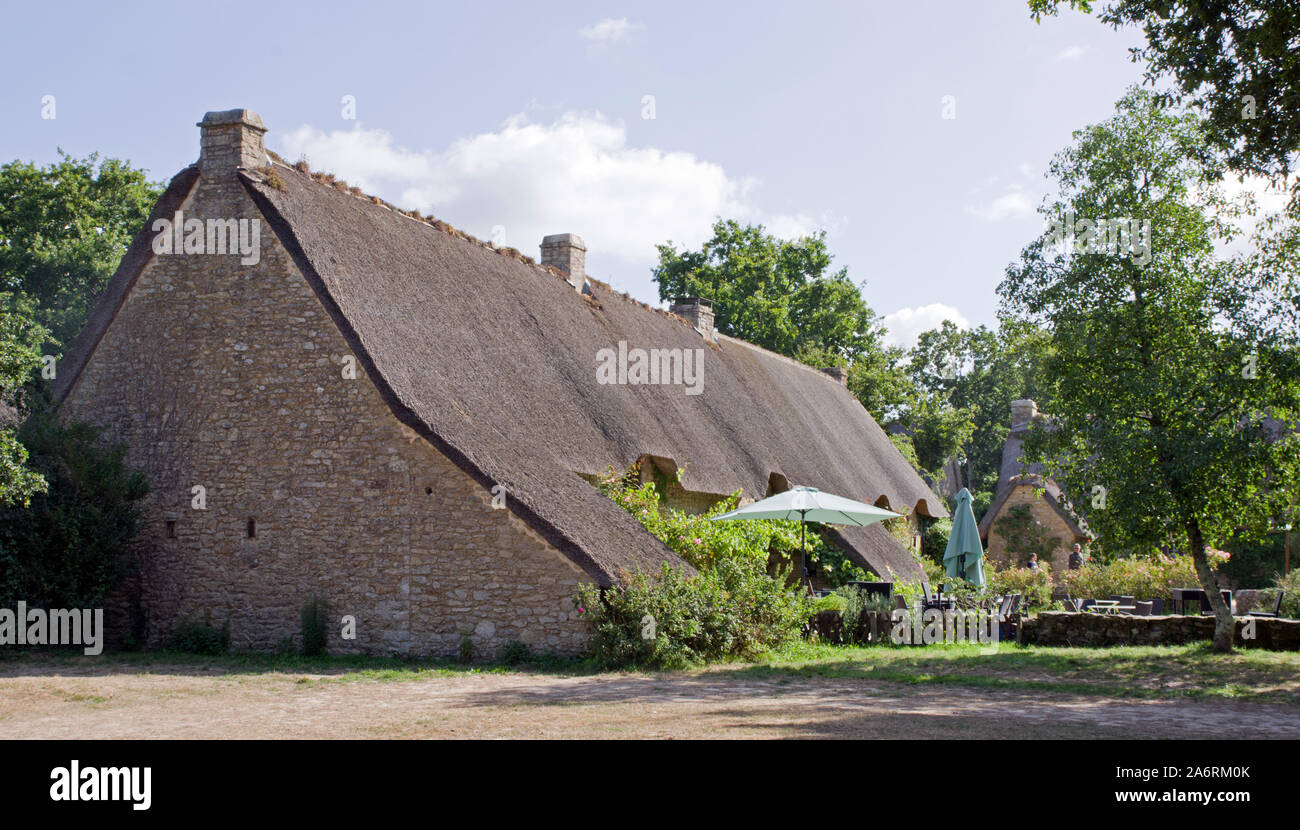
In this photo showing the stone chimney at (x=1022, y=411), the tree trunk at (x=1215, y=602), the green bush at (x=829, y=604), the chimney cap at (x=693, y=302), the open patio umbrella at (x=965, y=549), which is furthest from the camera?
the stone chimney at (x=1022, y=411)

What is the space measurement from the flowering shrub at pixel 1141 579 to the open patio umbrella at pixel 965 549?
5.19 meters

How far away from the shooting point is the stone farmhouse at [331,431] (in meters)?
13.5

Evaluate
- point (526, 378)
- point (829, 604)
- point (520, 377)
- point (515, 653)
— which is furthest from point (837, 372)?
point (515, 653)

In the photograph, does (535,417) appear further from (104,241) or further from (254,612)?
(104,241)

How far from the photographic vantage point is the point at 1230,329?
14.0 meters

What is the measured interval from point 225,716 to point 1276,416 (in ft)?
41.1

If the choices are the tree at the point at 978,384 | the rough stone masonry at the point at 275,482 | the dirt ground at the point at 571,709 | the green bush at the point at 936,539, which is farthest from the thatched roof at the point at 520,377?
the tree at the point at 978,384

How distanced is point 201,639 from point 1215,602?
515 inches

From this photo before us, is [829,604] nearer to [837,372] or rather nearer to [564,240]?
[564,240]

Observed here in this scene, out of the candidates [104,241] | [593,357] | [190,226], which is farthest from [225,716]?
[104,241]

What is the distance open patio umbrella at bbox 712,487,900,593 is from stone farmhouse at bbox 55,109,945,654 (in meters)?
2.00

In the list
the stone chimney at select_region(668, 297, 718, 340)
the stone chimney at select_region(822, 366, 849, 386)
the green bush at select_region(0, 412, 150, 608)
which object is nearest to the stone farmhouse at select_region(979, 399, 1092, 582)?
the stone chimney at select_region(822, 366, 849, 386)

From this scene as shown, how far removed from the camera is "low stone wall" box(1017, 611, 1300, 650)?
1443 cm

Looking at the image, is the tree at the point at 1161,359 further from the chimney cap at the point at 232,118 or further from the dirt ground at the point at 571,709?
the chimney cap at the point at 232,118
